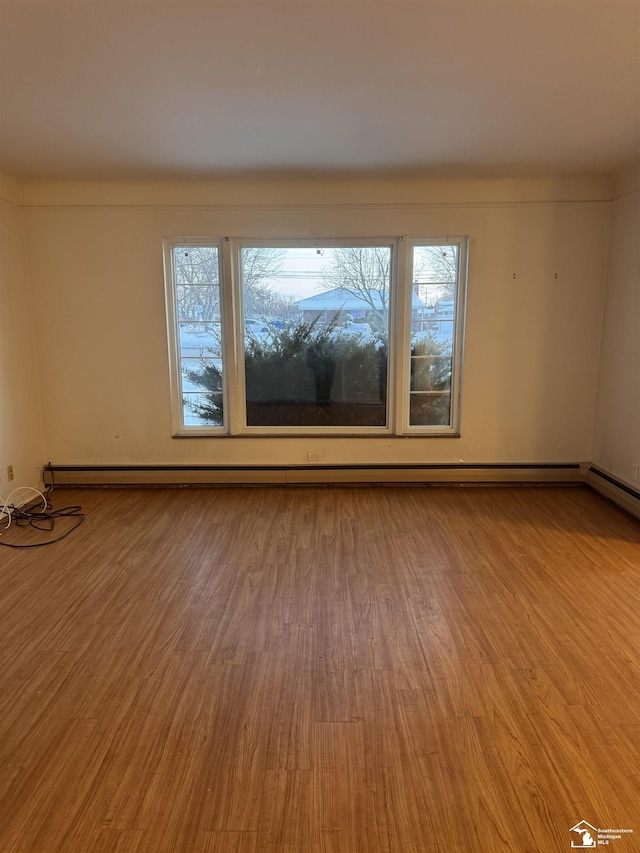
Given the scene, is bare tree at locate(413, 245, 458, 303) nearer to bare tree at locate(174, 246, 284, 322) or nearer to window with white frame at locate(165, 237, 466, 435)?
window with white frame at locate(165, 237, 466, 435)

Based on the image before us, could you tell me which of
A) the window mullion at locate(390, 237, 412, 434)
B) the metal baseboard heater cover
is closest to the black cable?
the metal baseboard heater cover

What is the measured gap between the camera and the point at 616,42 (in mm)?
2129

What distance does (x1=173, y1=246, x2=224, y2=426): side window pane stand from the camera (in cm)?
435

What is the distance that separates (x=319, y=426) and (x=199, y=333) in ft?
4.38

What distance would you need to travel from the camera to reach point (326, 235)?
4.25 meters

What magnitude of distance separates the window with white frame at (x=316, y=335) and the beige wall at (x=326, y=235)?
14 centimetres

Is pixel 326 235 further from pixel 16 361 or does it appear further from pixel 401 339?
pixel 16 361

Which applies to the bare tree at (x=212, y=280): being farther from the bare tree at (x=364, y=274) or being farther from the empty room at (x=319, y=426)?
the bare tree at (x=364, y=274)

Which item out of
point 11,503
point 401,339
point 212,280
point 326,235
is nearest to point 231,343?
point 212,280

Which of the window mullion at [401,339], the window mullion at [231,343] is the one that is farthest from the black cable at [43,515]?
the window mullion at [401,339]

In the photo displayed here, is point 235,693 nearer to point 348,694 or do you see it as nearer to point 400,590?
point 348,694

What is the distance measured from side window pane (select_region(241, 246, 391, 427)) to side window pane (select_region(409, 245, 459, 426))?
253 millimetres

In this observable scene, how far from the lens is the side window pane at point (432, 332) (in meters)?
4.32

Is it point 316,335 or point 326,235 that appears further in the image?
point 316,335
